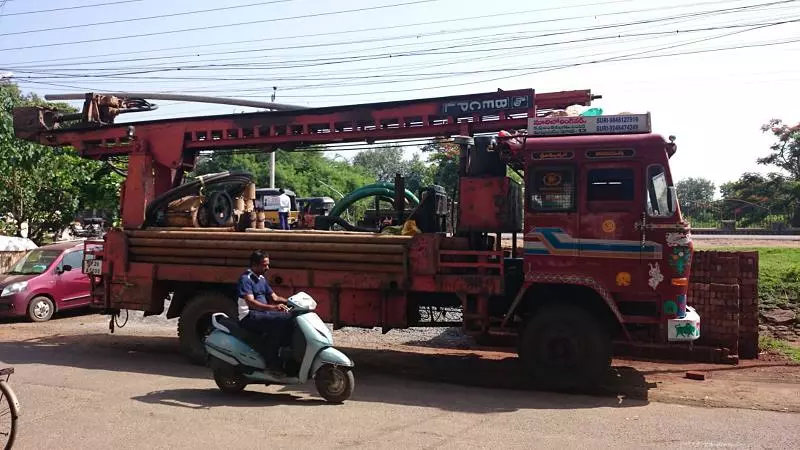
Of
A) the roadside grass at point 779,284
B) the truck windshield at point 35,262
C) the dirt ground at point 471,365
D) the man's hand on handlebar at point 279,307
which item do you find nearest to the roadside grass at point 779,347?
the dirt ground at point 471,365

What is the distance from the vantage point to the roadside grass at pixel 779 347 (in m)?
9.37

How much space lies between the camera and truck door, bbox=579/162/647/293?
7574 millimetres

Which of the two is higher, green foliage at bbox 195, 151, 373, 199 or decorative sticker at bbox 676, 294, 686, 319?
green foliage at bbox 195, 151, 373, 199

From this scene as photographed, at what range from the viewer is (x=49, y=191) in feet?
68.3

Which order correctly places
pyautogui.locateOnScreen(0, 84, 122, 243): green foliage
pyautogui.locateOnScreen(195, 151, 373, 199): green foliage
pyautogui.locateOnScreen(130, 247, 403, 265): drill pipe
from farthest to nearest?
pyautogui.locateOnScreen(195, 151, 373, 199): green foliage < pyautogui.locateOnScreen(0, 84, 122, 243): green foliage < pyautogui.locateOnScreen(130, 247, 403, 265): drill pipe

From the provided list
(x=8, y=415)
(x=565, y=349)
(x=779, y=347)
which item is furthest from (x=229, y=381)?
(x=779, y=347)

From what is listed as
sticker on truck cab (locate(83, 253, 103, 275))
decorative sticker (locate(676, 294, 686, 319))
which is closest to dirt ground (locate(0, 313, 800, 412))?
decorative sticker (locate(676, 294, 686, 319))

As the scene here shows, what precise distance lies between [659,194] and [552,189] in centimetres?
116

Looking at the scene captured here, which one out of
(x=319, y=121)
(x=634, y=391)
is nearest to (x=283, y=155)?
(x=319, y=121)

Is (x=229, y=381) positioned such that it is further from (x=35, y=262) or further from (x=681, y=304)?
(x=35, y=262)

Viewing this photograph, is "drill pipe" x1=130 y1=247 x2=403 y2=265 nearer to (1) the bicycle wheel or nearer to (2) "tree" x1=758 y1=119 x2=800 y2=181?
(1) the bicycle wheel

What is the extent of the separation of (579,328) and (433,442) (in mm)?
2789

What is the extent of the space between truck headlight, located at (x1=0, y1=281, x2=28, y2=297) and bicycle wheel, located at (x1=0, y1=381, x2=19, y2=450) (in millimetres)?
9297

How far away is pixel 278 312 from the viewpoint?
23.3 feet
